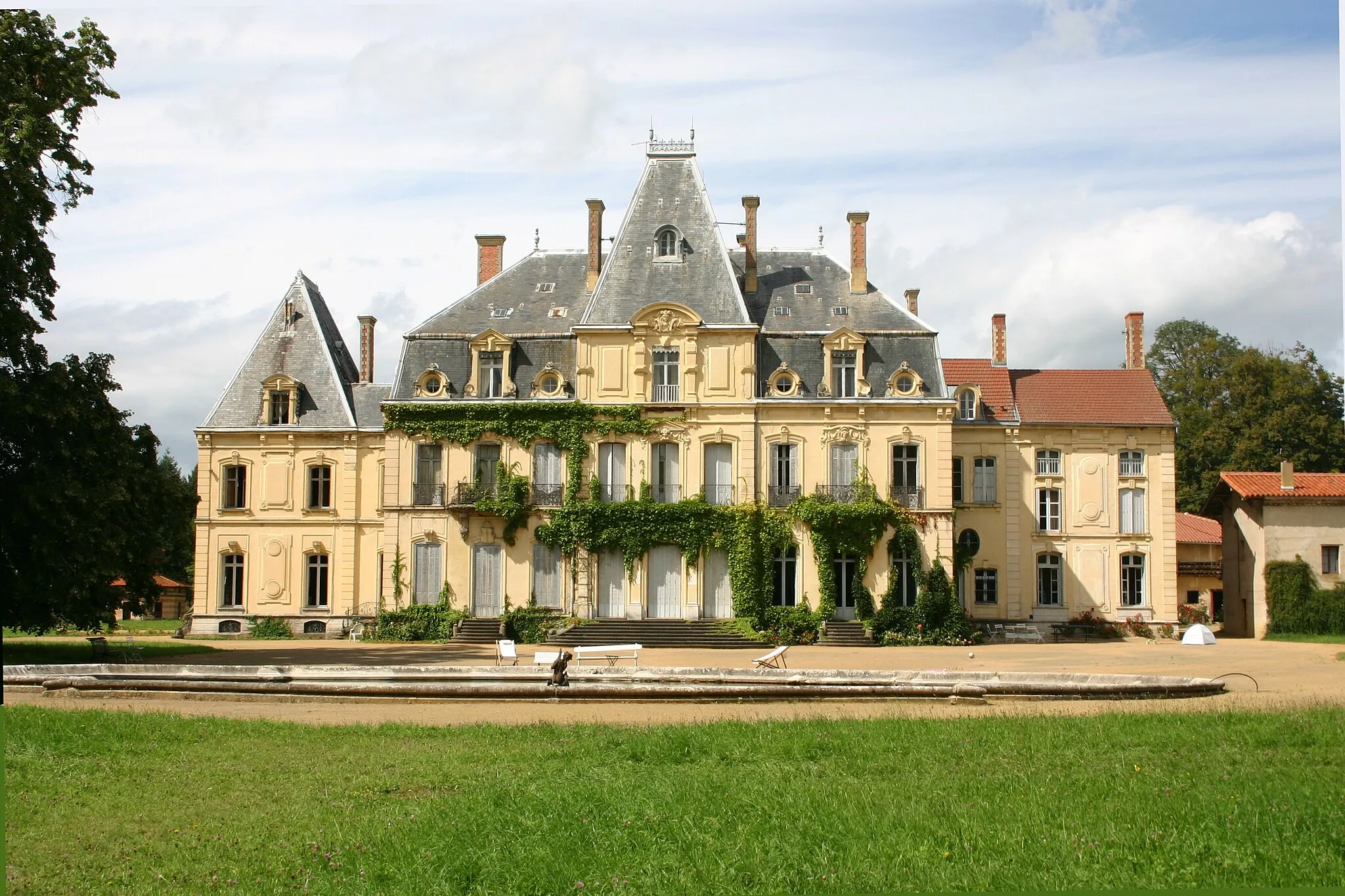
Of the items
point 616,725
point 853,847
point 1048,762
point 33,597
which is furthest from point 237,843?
point 33,597

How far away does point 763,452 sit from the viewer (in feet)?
127

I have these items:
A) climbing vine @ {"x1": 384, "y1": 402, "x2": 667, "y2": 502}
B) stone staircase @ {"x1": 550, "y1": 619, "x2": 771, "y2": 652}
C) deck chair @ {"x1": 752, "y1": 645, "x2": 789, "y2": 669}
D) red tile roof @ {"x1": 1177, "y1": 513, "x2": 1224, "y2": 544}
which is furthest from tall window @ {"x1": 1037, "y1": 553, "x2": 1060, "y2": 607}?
deck chair @ {"x1": 752, "y1": 645, "x2": 789, "y2": 669}

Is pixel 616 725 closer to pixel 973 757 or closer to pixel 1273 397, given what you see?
pixel 973 757

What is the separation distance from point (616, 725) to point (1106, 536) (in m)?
30.1

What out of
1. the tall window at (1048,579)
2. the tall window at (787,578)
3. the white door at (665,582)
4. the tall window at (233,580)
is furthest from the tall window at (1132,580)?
the tall window at (233,580)

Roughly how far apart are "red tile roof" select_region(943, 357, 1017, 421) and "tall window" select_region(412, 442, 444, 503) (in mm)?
17196

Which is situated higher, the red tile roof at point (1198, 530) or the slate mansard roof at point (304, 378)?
the slate mansard roof at point (304, 378)

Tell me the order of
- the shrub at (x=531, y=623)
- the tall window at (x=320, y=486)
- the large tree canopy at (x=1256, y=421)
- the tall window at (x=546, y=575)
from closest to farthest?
the shrub at (x=531, y=623) < the tall window at (x=546, y=575) < the tall window at (x=320, y=486) < the large tree canopy at (x=1256, y=421)

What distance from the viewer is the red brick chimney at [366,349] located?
4569 cm

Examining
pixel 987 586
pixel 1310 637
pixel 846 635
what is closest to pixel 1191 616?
pixel 1310 637

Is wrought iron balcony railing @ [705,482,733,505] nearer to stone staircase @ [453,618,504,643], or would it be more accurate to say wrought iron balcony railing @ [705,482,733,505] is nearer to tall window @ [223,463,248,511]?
stone staircase @ [453,618,504,643]

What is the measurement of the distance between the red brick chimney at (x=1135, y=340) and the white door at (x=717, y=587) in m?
18.7

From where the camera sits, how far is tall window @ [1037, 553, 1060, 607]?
42.2 metres

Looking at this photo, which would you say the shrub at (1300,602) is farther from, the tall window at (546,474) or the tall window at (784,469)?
the tall window at (546,474)
